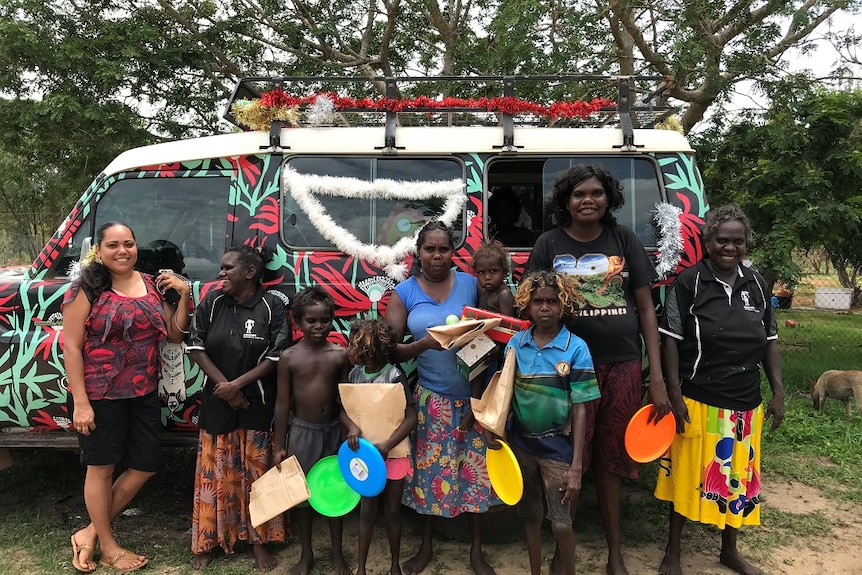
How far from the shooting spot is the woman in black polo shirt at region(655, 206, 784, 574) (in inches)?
122

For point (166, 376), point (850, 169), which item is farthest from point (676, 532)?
point (850, 169)

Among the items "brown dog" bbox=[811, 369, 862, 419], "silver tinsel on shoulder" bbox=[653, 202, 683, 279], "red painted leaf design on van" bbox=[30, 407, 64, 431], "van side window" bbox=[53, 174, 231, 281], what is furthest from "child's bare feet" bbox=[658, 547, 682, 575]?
"brown dog" bbox=[811, 369, 862, 419]

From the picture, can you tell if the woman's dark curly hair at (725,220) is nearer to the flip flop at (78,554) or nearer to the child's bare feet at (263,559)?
the child's bare feet at (263,559)

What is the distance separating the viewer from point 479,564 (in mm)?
3197

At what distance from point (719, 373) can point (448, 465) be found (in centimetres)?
150

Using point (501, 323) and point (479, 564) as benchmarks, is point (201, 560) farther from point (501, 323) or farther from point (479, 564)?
point (501, 323)

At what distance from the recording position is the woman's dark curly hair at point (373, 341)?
2.90 metres

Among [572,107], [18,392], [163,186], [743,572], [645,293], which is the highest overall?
[572,107]

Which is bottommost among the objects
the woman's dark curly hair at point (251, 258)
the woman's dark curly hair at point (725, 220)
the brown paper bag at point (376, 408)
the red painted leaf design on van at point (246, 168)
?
the brown paper bag at point (376, 408)

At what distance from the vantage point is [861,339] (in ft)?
36.4

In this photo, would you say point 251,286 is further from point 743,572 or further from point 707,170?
point 707,170

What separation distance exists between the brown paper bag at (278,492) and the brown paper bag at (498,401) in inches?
39.4

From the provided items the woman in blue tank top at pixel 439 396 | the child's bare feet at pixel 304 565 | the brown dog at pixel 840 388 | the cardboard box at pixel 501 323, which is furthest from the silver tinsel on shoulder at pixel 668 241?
the brown dog at pixel 840 388

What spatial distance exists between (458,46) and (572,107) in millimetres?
6771
